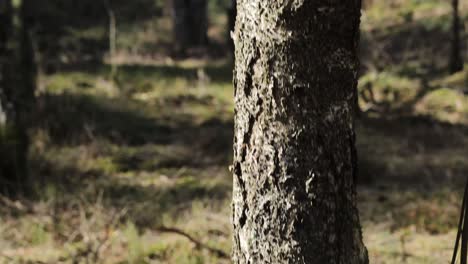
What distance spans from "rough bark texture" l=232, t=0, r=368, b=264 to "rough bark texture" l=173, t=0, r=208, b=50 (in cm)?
1442

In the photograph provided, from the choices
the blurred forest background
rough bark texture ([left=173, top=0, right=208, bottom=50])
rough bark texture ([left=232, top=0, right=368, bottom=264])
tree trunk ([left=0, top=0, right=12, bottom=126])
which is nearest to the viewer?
rough bark texture ([left=232, top=0, right=368, bottom=264])

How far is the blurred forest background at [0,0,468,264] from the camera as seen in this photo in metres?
4.75

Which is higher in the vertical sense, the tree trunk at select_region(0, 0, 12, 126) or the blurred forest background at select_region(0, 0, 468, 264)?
the tree trunk at select_region(0, 0, 12, 126)

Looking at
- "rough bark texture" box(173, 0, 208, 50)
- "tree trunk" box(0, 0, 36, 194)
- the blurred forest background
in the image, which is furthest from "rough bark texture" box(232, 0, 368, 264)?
"rough bark texture" box(173, 0, 208, 50)

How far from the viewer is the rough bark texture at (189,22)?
16578mm

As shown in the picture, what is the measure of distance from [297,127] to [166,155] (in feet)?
17.8

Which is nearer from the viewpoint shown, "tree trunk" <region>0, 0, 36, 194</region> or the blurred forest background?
the blurred forest background

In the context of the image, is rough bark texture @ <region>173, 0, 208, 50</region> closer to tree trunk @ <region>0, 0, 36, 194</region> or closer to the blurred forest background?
the blurred forest background

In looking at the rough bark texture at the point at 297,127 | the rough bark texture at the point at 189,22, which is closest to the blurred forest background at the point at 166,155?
the rough bark texture at the point at 297,127

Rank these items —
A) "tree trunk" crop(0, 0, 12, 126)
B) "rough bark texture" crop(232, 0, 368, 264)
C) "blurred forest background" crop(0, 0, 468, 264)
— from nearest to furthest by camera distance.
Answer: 1. "rough bark texture" crop(232, 0, 368, 264)
2. "blurred forest background" crop(0, 0, 468, 264)
3. "tree trunk" crop(0, 0, 12, 126)

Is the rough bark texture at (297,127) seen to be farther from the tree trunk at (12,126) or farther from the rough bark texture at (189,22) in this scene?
the rough bark texture at (189,22)

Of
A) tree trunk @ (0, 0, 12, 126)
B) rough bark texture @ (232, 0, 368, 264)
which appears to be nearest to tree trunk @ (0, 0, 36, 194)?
tree trunk @ (0, 0, 12, 126)

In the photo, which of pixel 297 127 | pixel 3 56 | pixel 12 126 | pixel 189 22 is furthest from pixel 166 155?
pixel 189 22

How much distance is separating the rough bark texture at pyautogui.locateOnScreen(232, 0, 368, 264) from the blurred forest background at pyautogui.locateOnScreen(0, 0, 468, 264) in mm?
1736
